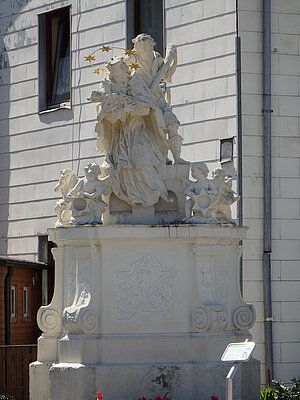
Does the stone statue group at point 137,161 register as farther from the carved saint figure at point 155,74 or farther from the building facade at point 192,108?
the building facade at point 192,108

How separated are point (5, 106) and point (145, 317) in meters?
12.7

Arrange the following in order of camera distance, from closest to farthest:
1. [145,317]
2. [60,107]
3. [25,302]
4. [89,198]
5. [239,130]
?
[145,317] < [89,198] < [239,130] < [25,302] < [60,107]

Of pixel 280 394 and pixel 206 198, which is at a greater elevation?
pixel 206 198

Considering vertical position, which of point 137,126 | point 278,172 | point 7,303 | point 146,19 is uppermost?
point 146,19

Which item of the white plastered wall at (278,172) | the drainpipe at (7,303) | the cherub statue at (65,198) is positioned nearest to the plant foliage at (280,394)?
the white plastered wall at (278,172)

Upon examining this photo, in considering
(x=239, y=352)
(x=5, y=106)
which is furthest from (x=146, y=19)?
(x=239, y=352)

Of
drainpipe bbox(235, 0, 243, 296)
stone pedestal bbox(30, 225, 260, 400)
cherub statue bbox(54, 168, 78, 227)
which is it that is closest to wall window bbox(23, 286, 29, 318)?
drainpipe bbox(235, 0, 243, 296)

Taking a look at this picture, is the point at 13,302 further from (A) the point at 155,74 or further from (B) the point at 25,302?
(A) the point at 155,74

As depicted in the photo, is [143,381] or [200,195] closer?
[143,381]

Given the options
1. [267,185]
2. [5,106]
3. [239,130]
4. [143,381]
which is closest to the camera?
[143,381]

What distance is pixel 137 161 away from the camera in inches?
780

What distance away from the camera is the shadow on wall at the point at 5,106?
101 ft

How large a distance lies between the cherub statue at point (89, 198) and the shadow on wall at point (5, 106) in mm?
11205

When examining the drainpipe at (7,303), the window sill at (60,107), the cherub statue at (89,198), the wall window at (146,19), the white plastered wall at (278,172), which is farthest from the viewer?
the window sill at (60,107)
